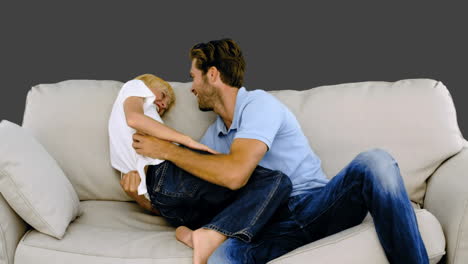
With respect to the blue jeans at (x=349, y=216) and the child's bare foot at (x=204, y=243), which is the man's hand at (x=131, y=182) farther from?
the blue jeans at (x=349, y=216)

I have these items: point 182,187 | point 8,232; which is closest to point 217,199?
point 182,187

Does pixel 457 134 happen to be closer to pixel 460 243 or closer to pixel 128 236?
pixel 460 243

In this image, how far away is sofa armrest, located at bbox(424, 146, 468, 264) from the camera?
2.62 metres

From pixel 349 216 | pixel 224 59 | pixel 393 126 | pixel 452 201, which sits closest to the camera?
pixel 349 216

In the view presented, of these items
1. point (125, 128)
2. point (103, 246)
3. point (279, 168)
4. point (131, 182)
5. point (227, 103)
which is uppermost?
point (227, 103)

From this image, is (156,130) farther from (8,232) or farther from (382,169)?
(382,169)

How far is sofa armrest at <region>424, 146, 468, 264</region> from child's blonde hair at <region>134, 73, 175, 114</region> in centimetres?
144

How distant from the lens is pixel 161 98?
323 cm

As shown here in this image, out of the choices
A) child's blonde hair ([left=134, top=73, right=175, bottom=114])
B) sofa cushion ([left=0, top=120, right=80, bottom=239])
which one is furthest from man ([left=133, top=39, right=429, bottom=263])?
sofa cushion ([left=0, top=120, right=80, bottom=239])

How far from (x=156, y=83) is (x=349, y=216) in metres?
1.27

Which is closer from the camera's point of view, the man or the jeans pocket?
the man

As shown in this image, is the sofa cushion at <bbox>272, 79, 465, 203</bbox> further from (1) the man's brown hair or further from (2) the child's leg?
(2) the child's leg

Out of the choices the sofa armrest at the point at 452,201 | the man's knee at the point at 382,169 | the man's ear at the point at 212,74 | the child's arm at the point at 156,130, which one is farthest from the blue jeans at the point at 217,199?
the sofa armrest at the point at 452,201

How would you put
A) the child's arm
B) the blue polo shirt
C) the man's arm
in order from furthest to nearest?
the child's arm, the blue polo shirt, the man's arm
